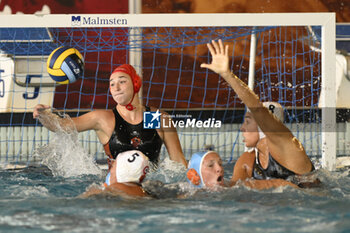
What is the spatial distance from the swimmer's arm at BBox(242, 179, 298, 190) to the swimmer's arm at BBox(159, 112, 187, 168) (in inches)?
30.1

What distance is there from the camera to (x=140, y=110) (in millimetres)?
4406

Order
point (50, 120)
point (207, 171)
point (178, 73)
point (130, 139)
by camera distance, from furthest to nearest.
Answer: point (178, 73) → point (130, 139) → point (50, 120) → point (207, 171)

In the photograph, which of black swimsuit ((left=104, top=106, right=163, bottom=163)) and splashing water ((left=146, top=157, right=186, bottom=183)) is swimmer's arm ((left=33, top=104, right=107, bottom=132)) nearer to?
black swimsuit ((left=104, top=106, right=163, bottom=163))

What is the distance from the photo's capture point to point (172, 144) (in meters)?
4.36

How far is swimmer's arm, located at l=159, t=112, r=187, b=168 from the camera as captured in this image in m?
4.34

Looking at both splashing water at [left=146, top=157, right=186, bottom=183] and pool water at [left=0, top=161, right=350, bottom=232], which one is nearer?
pool water at [left=0, top=161, right=350, bottom=232]

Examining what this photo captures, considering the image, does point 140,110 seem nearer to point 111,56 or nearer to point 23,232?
point 23,232

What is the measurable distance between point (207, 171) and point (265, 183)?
1.27ft

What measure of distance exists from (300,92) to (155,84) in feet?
6.74

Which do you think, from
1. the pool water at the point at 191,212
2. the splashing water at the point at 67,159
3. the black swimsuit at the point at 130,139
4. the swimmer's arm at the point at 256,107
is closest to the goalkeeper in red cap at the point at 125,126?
the black swimsuit at the point at 130,139

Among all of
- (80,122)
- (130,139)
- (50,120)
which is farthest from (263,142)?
(50,120)

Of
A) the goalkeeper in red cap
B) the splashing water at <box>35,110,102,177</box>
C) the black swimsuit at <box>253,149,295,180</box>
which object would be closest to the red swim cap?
the goalkeeper in red cap

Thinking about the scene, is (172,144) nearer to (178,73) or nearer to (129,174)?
(129,174)

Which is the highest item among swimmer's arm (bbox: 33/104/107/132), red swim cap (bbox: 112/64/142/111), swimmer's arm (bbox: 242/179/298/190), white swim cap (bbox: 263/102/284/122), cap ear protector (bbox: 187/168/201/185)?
red swim cap (bbox: 112/64/142/111)
